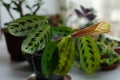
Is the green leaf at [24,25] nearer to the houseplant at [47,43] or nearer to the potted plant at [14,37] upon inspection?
the houseplant at [47,43]

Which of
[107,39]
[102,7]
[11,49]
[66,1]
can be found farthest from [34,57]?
[66,1]

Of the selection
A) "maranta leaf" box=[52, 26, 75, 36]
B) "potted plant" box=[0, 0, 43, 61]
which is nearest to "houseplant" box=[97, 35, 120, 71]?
"maranta leaf" box=[52, 26, 75, 36]

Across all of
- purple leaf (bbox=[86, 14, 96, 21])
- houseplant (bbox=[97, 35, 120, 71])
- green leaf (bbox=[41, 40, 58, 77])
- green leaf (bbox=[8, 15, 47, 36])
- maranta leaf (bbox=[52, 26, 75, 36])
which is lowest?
houseplant (bbox=[97, 35, 120, 71])

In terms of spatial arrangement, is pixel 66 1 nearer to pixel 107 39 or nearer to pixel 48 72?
pixel 107 39

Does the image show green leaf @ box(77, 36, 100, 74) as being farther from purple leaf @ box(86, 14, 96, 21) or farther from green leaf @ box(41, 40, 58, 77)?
purple leaf @ box(86, 14, 96, 21)

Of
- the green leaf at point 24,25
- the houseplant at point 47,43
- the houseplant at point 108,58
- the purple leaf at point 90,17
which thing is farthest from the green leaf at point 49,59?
the purple leaf at point 90,17

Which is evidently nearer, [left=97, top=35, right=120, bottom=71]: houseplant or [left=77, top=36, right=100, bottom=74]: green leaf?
[left=77, top=36, right=100, bottom=74]: green leaf
